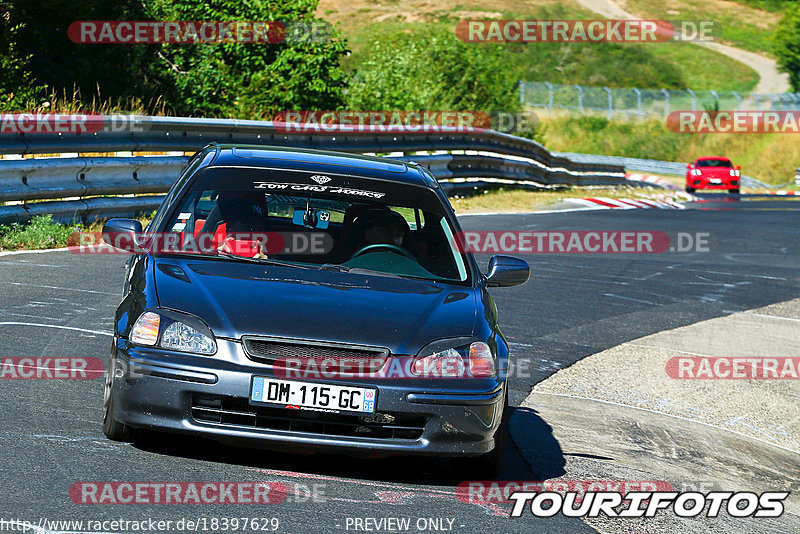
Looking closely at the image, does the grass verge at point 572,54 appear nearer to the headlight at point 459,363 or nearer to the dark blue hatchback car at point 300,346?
the dark blue hatchback car at point 300,346

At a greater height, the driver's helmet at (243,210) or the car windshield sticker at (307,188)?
the car windshield sticker at (307,188)

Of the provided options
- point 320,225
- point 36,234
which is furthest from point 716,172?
point 320,225

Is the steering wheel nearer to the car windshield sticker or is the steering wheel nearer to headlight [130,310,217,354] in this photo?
the car windshield sticker

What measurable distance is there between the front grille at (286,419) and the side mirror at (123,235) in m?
1.36

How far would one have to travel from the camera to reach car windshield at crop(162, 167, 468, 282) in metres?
6.09

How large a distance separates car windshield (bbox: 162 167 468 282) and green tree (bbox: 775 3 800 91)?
8556cm

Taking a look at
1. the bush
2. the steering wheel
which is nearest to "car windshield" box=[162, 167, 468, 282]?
the steering wheel

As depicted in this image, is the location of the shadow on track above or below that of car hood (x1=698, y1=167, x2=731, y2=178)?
above

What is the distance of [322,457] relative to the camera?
554 cm

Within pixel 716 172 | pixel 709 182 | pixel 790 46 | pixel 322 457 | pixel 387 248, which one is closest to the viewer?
pixel 322 457

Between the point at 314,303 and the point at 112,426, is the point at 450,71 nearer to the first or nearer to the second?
the point at 314,303

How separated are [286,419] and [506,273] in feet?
5.96

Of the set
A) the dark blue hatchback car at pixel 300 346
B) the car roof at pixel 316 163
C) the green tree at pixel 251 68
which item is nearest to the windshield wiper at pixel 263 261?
the dark blue hatchback car at pixel 300 346

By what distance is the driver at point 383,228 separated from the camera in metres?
6.26
